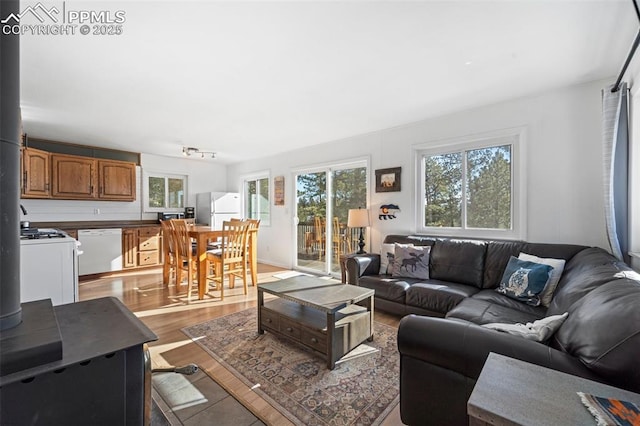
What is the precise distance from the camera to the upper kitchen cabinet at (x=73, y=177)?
477cm

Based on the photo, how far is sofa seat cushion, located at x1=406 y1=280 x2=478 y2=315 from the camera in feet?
8.50

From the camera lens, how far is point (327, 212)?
5016mm

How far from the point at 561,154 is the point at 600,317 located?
236 cm

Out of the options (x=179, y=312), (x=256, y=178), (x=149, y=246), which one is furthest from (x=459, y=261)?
(x=149, y=246)

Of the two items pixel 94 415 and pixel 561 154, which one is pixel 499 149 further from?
pixel 94 415

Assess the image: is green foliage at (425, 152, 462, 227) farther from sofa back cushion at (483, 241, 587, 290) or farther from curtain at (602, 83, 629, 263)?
curtain at (602, 83, 629, 263)

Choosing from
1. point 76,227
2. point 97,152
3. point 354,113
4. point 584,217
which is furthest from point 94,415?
point 97,152

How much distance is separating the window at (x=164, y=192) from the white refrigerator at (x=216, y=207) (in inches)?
15.7

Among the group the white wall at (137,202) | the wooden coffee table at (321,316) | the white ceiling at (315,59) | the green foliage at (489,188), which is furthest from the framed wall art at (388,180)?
the white wall at (137,202)

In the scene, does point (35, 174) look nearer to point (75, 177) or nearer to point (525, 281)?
point (75, 177)

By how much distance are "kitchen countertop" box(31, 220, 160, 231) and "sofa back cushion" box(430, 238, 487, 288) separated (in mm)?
5339

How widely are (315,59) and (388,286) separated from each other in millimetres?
2312

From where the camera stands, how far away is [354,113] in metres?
3.51

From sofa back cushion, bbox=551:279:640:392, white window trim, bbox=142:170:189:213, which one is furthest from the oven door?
white window trim, bbox=142:170:189:213
